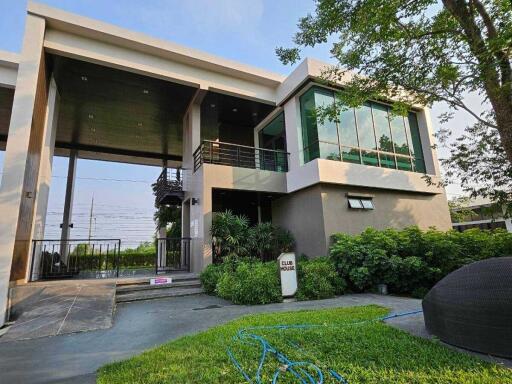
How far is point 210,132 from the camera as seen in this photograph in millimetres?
12172

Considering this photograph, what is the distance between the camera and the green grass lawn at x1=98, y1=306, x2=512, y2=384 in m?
2.47

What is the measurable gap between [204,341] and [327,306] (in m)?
3.05

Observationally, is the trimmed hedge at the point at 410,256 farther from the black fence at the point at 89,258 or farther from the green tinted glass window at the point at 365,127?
the black fence at the point at 89,258

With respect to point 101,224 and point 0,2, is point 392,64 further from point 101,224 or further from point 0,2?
point 101,224

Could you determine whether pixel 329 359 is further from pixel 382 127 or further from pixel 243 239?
pixel 382 127

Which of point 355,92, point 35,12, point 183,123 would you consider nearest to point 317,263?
point 355,92

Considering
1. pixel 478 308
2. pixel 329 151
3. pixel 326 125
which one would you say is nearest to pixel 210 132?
pixel 326 125

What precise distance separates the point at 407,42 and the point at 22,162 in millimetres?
8960

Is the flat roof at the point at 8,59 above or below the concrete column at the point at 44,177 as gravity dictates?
above

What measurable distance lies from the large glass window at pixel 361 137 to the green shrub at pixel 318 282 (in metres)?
3.69

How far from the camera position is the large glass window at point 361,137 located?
9586 mm

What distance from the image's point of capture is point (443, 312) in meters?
3.21

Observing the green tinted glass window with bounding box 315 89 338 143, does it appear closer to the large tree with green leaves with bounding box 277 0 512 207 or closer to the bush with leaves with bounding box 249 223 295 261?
the large tree with green leaves with bounding box 277 0 512 207

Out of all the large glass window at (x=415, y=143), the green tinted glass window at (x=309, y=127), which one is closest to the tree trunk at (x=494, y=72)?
the green tinted glass window at (x=309, y=127)
